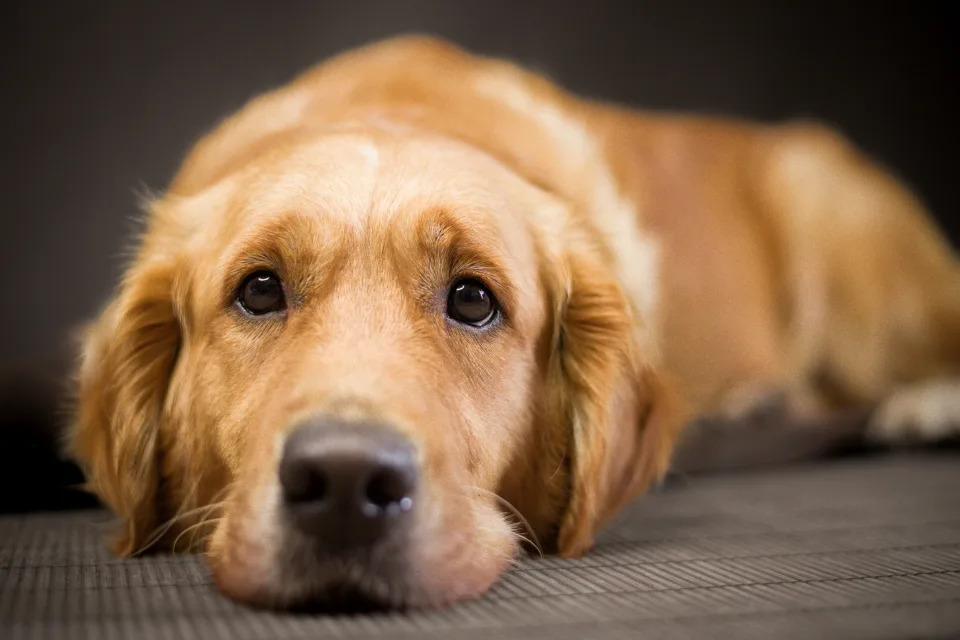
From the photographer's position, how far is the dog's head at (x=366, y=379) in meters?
1.35

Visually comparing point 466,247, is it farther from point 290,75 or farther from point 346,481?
point 290,75

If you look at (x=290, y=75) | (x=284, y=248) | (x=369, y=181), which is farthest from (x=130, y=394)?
(x=290, y=75)

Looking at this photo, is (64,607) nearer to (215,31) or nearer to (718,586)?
(718,586)

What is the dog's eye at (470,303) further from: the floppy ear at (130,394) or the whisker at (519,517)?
the floppy ear at (130,394)

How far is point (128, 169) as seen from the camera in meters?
3.92

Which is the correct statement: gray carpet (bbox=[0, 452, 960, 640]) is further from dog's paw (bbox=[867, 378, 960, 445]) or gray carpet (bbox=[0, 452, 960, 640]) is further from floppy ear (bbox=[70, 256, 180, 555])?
dog's paw (bbox=[867, 378, 960, 445])

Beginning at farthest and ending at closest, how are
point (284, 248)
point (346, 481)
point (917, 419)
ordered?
point (917, 419) → point (284, 248) → point (346, 481)

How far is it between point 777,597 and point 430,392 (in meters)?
0.59

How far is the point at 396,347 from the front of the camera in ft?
5.34

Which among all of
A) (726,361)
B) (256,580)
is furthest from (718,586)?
(726,361)

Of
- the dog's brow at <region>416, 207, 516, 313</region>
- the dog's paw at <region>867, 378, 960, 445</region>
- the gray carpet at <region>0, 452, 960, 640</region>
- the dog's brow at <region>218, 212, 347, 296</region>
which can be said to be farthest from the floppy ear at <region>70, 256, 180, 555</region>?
the dog's paw at <region>867, 378, 960, 445</region>

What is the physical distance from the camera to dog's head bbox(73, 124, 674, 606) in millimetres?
1351

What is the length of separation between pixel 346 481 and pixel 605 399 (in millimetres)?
817

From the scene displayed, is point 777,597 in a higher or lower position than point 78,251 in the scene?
lower
